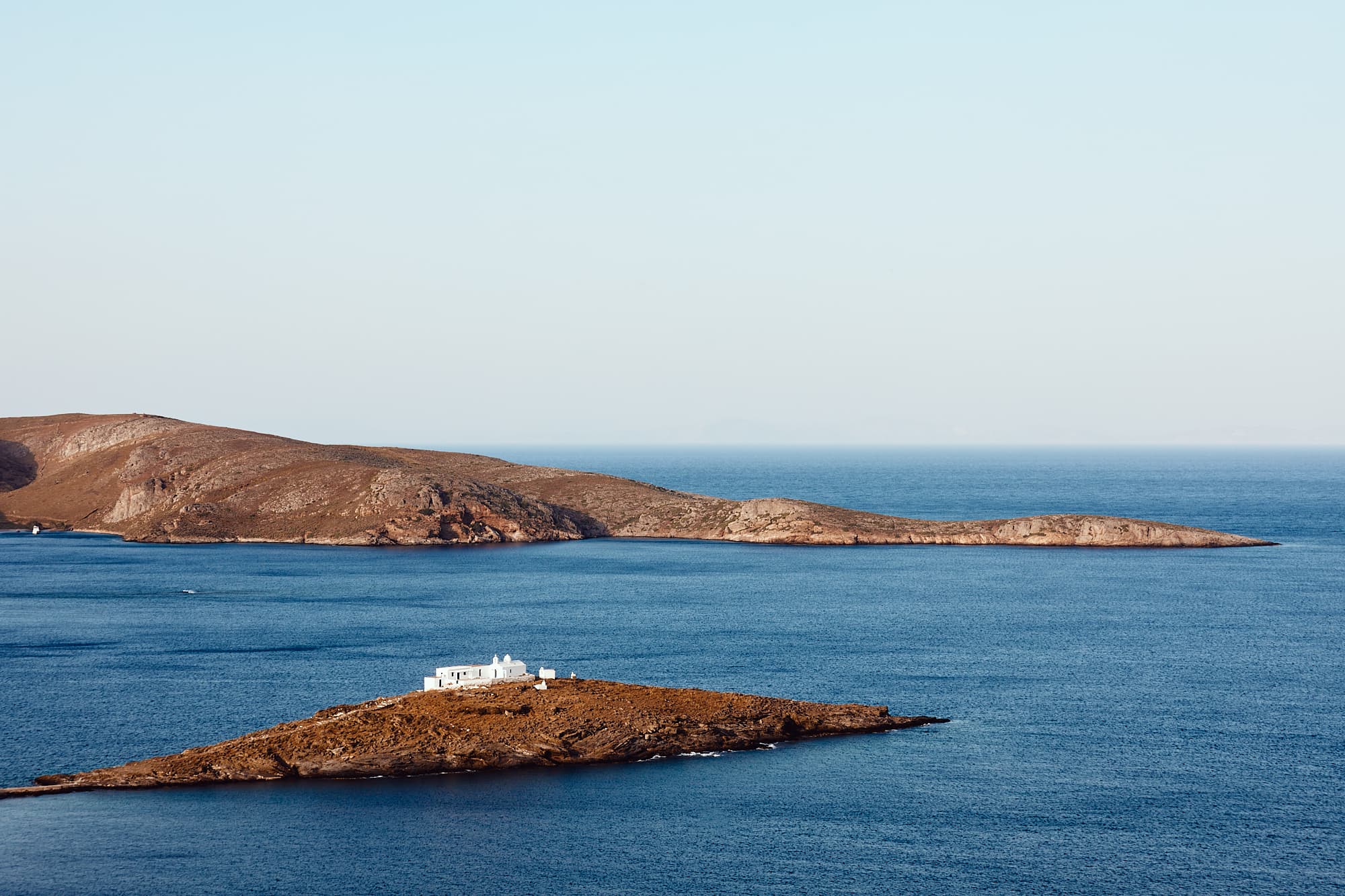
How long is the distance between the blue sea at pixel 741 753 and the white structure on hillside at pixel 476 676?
31.8 feet

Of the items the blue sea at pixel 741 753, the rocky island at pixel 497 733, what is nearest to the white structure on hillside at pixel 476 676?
the rocky island at pixel 497 733

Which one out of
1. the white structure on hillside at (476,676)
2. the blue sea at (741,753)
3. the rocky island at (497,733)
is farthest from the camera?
the white structure on hillside at (476,676)

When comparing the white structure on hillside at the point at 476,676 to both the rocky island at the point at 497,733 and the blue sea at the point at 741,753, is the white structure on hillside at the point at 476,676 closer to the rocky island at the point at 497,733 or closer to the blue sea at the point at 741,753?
the rocky island at the point at 497,733

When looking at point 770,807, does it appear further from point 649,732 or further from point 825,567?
point 825,567

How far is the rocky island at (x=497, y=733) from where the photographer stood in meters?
76.5

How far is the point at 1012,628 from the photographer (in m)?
127

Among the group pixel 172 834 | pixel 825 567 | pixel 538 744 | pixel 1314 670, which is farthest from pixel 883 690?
pixel 825 567

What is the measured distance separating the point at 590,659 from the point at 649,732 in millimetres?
25824

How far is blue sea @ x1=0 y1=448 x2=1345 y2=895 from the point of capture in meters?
64.1

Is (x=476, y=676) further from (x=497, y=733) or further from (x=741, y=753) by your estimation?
(x=741, y=753)

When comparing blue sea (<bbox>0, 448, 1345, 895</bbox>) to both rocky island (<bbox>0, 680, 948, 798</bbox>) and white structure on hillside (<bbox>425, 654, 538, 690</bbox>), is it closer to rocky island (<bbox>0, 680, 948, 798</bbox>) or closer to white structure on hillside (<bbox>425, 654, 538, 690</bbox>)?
rocky island (<bbox>0, 680, 948, 798</bbox>)

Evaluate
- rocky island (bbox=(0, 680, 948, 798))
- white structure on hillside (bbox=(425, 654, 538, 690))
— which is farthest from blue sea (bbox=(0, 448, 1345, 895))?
white structure on hillside (bbox=(425, 654, 538, 690))

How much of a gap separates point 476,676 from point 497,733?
315 inches

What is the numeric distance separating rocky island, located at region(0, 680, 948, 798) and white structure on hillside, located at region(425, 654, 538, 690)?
3.31 feet
